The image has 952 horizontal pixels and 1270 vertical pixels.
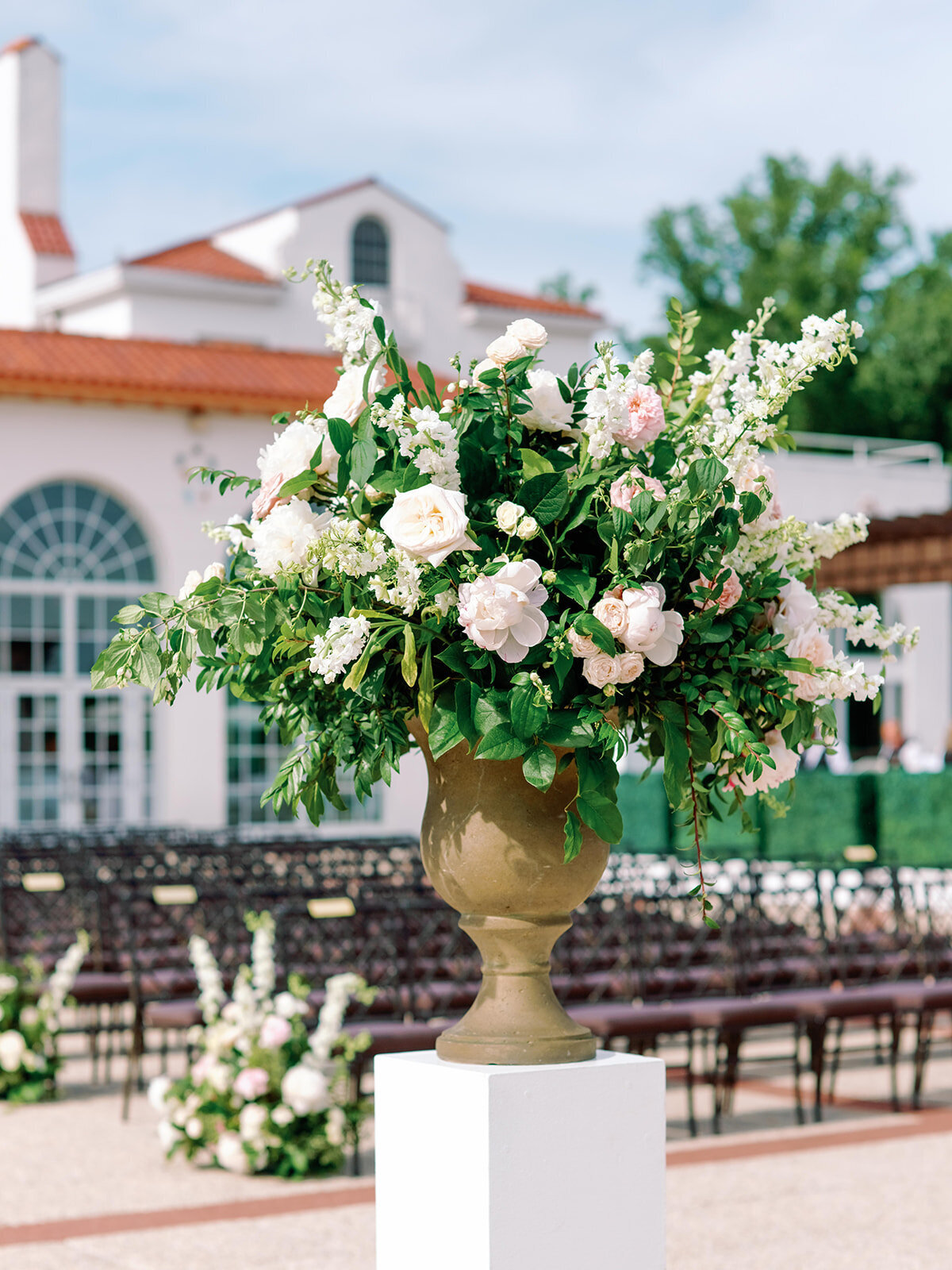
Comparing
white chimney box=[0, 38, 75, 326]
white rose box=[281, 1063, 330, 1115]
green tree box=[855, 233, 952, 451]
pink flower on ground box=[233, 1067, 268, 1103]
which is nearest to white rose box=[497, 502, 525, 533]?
white rose box=[281, 1063, 330, 1115]

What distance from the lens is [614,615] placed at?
3061mm

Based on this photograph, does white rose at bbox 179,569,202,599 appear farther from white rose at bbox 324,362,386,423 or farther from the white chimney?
the white chimney

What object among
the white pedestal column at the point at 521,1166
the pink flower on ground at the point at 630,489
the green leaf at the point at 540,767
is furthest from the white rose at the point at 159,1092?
the pink flower on ground at the point at 630,489

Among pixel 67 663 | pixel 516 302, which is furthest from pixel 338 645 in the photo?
pixel 516 302

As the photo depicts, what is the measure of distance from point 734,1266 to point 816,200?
49.7 metres

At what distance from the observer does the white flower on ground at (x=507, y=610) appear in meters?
3.01

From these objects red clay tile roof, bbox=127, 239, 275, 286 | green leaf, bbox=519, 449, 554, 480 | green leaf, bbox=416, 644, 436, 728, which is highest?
red clay tile roof, bbox=127, 239, 275, 286

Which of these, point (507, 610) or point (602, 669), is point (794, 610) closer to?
point (602, 669)

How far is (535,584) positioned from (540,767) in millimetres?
319

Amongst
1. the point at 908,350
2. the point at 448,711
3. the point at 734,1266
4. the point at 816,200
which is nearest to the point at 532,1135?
the point at 448,711

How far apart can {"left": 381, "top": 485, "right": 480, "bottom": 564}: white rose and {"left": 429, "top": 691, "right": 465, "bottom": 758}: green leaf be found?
29cm

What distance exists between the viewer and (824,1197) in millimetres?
6695

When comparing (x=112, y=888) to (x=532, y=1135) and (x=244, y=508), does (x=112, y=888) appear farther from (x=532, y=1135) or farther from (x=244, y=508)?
(x=244, y=508)

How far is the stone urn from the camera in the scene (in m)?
3.28
